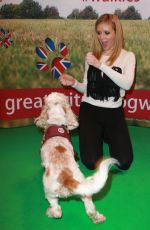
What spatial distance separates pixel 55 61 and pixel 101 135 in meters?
1.18

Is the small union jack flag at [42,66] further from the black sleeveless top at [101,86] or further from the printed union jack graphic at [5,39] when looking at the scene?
the black sleeveless top at [101,86]

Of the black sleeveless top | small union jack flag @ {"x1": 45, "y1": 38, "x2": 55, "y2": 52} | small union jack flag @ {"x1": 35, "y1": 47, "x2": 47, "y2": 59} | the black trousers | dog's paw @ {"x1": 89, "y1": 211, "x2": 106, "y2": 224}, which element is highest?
small union jack flag @ {"x1": 45, "y1": 38, "x2": 55, "y2": 52}

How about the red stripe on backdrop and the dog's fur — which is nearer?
the dog's fur

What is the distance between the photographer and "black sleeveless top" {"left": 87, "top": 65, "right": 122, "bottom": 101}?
3.40 m

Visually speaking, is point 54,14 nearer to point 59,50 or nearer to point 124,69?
point 59,50

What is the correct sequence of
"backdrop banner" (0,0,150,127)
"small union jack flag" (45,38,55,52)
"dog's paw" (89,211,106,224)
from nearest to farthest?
1. "dog's paw" (89,211,106,224)
2. "backdrop banner" (0,0,150,127)
3. "small union jack flag" (45,38,55,52)

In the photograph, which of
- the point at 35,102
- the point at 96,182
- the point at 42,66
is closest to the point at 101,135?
the point at 35,102

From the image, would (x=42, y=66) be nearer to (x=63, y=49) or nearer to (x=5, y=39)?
(x=63, y=49)

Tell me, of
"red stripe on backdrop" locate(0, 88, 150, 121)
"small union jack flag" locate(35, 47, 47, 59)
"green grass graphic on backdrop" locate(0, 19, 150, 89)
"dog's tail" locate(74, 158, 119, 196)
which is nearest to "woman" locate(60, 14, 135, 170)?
"green grass graphic on backdrop" locate(0, 19, 150, 89)

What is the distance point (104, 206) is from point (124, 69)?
1420mm

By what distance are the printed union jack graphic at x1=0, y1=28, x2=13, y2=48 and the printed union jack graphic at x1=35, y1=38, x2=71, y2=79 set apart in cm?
32

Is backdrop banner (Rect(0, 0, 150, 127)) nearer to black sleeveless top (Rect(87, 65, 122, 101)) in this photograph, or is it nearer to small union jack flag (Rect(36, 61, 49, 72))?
small union jack flag (Rect(36, 61, 49, 72))

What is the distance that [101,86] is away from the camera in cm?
342

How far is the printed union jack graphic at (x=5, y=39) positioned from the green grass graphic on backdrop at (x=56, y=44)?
42mm
